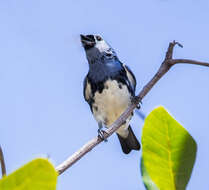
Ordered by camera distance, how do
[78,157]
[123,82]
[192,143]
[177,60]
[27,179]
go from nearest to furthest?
[27,179] → [192,143] → [78,157] → [177,60] → [123,82]

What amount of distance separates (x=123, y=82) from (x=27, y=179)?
4.16 metres

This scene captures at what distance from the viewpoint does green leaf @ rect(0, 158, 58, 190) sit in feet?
2.76

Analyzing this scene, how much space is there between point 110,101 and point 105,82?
247 mm

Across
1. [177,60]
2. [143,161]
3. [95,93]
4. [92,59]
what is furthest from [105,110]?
[143,161]

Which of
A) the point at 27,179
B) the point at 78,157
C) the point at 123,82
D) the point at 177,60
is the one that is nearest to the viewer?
the point at 27,179

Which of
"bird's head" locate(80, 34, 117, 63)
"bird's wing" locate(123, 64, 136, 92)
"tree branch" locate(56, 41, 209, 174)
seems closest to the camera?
"tree branch" locate(56, 41, 209, 174)

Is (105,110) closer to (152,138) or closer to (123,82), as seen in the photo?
(123,82)

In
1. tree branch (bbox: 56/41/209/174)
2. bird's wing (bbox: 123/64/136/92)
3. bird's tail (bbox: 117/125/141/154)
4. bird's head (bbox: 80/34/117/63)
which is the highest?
tree branch (bbox: 56/41/209/174)

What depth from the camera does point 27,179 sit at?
841 mm

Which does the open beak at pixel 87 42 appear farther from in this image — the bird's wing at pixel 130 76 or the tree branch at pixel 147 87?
the tree branch at pixel 147 87

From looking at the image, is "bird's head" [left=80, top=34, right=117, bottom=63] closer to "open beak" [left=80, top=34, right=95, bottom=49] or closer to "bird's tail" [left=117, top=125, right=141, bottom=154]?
"open beak" [left=80, top=34, right=95, bottom=49]

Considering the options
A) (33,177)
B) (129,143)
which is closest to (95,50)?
(129,143)

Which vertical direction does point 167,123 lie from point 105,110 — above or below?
above

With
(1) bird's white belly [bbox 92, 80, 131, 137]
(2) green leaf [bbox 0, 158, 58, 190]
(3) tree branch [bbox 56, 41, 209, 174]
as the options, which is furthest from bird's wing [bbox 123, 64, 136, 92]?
(2) green leaf [bbox 0, 158, 58, 190]
